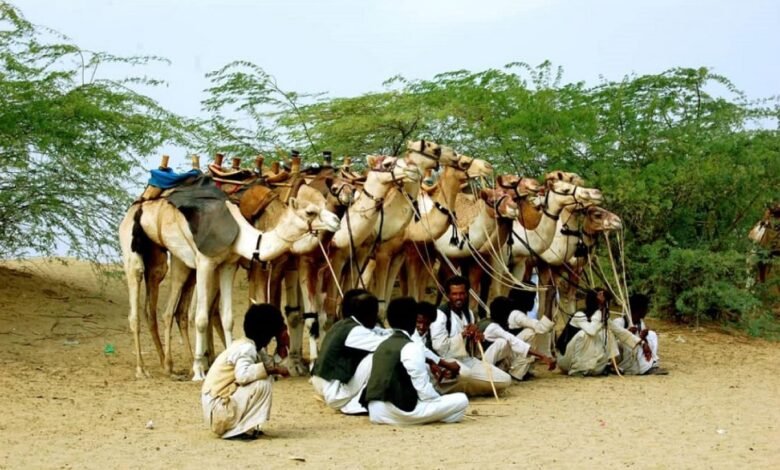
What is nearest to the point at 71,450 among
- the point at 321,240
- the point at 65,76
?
the point at 321,240

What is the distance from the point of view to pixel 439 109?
63.7 ft

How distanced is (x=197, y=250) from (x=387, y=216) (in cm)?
219

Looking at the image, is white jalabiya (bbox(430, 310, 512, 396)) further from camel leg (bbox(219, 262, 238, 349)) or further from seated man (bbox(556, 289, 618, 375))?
camel leg (bbox(219, 262, 238, 349))

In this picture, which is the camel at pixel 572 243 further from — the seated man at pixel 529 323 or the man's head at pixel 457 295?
the man's head at pixel 457 295

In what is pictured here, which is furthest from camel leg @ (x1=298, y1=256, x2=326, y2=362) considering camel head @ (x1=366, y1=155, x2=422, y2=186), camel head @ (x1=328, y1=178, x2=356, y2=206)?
camel head @ (x1=366, y1=155, x2=422, y2=186)

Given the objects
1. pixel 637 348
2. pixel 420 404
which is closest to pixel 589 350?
pixel 637 348

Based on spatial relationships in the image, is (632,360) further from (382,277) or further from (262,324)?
(262,324)

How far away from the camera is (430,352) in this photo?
10.9 metres

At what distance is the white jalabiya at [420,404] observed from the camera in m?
10.0

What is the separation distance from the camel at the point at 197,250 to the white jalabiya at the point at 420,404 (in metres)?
2.90

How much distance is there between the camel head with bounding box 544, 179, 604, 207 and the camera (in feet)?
48.4

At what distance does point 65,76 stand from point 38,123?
4.04ft

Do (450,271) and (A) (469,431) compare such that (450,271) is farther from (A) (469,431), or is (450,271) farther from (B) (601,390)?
(A) (469,431)

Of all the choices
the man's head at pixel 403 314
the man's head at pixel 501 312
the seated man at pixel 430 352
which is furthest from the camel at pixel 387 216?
the man's head at pixel 403 314
